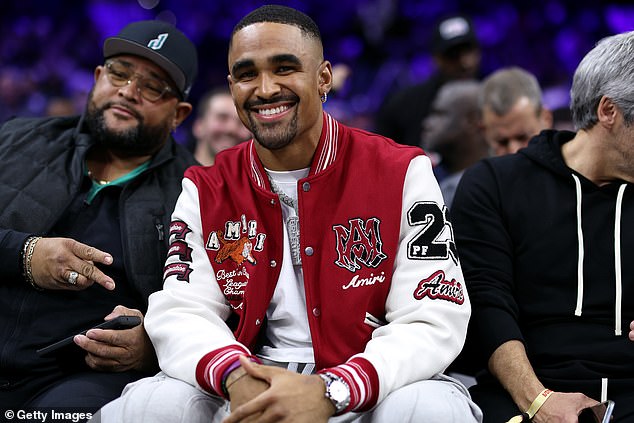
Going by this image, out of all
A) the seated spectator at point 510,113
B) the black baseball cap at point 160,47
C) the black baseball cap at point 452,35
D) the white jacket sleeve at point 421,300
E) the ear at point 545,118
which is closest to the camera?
the white jacket sleeve at point 421,300

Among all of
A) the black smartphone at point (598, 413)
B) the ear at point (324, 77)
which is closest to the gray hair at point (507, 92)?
the ear at point (324, 77)

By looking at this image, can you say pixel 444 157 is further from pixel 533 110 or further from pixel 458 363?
pixel 458 363

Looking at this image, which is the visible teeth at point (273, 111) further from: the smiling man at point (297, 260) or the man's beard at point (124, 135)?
the man's beard at point (124, 135)

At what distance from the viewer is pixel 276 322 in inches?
108

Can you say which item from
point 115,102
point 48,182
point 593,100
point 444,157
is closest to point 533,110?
point 444,157

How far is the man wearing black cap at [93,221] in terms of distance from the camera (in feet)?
9.29

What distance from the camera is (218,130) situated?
5363mm

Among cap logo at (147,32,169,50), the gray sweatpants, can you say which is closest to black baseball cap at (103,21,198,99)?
cap logo at (147,32,169,50)

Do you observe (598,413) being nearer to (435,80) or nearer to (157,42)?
(157,42)

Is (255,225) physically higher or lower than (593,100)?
lower

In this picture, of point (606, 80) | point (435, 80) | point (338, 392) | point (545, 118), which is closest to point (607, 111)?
point (606, 80)

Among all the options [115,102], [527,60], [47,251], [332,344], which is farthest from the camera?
[527,60]

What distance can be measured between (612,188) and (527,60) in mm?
5798

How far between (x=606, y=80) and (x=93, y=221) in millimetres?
1769
